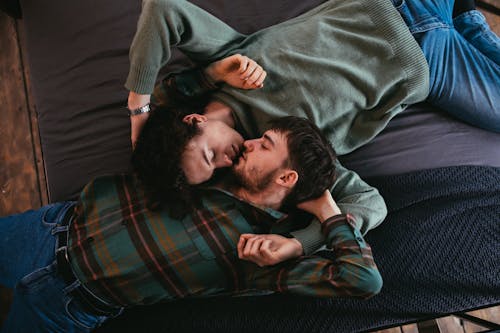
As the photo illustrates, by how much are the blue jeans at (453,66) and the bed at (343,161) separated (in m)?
0.06

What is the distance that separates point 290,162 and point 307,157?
0.04m

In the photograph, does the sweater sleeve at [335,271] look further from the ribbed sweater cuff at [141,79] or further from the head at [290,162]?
the ribbed sweater cuff at [141,79]

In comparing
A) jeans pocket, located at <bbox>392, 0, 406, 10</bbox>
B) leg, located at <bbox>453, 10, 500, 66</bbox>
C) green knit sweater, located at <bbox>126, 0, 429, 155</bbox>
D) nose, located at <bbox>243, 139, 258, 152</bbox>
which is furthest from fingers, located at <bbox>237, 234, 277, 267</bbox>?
leg, located at <bbox>453, 10, 500, 66</bbox>

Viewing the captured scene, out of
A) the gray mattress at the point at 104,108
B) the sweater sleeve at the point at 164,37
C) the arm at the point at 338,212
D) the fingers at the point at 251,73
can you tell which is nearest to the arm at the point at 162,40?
the sweater sleeve at the point at 164,37

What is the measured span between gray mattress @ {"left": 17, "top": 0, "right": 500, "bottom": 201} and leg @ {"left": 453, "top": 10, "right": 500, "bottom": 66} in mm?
229

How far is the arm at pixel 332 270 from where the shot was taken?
926 millimetres

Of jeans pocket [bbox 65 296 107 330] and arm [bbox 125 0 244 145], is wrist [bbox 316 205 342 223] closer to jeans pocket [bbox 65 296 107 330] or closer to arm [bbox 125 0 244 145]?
arm [bbox 125 0 244 145]

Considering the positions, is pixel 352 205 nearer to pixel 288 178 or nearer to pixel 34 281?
pixel 288 178

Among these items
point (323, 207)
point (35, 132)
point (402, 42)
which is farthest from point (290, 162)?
point (35, 132)

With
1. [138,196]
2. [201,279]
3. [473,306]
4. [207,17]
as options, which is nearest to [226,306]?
[201,279]

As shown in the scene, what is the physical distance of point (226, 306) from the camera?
1131 millimetres

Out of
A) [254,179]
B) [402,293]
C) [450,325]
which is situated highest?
[254,179]

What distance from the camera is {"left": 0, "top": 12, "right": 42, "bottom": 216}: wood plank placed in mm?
1505

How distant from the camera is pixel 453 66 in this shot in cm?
118
